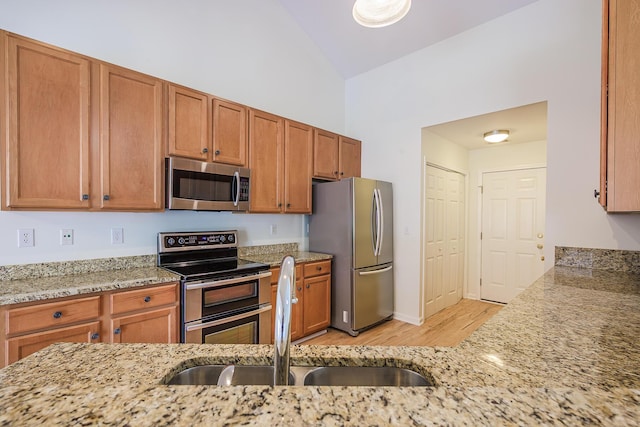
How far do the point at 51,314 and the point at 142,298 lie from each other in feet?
1.46

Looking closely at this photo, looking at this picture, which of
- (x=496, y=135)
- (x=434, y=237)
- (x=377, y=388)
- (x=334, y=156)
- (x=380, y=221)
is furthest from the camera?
(x=434, y=237)

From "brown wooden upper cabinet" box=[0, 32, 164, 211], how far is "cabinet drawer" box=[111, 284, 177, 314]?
615mm

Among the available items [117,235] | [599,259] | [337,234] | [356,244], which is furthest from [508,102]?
[117,235]

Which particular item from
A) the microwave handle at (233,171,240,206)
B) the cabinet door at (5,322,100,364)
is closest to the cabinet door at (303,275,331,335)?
the microwave handle at (233,171,240,206)

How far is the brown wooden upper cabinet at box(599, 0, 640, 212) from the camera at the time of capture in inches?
43.5

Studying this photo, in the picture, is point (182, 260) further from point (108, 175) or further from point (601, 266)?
point (601, 266)

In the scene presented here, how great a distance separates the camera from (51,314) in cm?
165

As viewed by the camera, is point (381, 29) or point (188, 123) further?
point (381, 29)

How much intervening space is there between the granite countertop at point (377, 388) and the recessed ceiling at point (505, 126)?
245cm

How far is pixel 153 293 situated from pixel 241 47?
2.62m

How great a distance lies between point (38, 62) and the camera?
1.79m

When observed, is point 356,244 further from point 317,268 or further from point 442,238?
point 442,238

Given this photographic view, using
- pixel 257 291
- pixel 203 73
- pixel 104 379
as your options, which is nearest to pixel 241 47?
pixel 203 73

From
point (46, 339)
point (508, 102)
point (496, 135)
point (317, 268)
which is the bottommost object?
point (46, 339)
